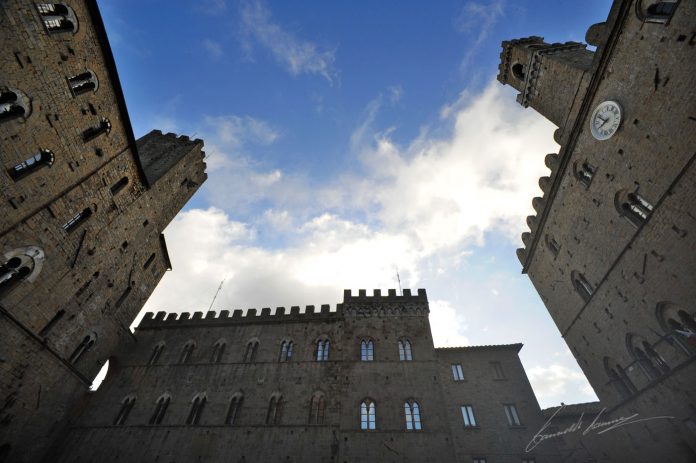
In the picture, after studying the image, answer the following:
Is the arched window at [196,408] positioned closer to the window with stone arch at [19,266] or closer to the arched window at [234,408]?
the arched window at [234,408]

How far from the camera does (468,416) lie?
18047 millimetres

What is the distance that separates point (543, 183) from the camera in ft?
58.4

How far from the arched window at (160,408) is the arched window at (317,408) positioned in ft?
27.6

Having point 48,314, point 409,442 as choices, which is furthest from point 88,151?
point 409,442

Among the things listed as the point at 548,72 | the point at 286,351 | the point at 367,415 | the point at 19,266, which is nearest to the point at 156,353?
the point at 286,351

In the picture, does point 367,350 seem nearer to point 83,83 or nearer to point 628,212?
point 628,212

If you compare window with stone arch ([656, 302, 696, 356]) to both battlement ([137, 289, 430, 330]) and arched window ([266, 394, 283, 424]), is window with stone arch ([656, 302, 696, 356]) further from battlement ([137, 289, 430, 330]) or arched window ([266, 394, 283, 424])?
arched window ([266, 394, 283, 424])

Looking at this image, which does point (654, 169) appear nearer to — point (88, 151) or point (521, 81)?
point (521, 81)

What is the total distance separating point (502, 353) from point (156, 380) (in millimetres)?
22110

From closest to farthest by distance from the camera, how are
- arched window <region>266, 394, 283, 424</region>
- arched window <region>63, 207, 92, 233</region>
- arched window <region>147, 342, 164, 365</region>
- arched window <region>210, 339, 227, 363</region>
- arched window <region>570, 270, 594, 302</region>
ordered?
Answer: arched window <region>63, 207, 92, 233</region> < arched window <region>570, 270, 594, 302</region> < arched window <region>266, 394, 283, 424</region> < arched window <region>210, 339, 227, 363</region> < arched window <region>147, 342, 164, 365</region>

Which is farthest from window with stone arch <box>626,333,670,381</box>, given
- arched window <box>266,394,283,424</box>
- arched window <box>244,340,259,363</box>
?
arched window <box>244,340,259,363</box>

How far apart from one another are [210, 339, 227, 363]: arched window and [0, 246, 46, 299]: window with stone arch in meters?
10.4

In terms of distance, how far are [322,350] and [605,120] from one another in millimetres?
18747

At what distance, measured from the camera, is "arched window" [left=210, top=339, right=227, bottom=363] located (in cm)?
1986
